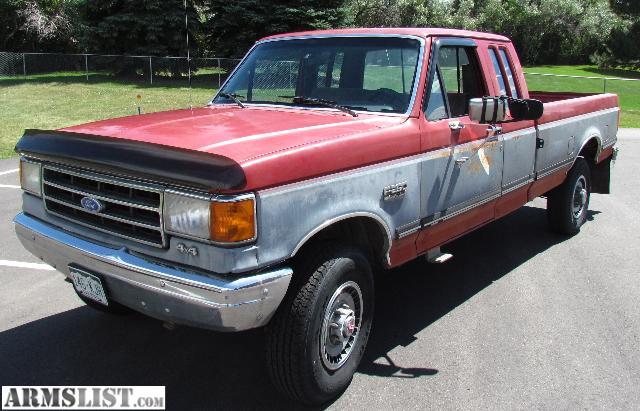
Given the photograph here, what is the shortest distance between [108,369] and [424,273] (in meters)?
3.00

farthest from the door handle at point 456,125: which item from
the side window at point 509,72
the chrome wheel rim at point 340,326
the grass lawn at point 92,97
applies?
the grass lawn at point 92,97

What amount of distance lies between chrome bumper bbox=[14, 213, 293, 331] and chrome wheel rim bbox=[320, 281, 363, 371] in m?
0.47

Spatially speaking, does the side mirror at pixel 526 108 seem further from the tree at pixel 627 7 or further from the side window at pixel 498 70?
the tree at pixel 627 7

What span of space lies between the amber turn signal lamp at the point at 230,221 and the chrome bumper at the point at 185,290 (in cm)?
20

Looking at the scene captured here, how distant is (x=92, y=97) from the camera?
22.6 metres

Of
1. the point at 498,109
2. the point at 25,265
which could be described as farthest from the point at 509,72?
the point at 25,265

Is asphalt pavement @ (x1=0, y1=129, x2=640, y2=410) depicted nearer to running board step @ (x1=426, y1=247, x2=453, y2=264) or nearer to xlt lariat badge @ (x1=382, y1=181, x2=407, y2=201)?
running board step @ (x1=426, y1=247, x2=453, y2=264)

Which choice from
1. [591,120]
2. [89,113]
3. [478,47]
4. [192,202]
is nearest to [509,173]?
[478,47]

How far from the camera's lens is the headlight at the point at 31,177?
3.73 metres

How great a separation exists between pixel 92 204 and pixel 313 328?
1367 mm

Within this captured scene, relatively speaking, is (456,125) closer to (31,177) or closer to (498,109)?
(498,109)

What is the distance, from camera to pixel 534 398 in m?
3.54

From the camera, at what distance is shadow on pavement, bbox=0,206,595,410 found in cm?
366

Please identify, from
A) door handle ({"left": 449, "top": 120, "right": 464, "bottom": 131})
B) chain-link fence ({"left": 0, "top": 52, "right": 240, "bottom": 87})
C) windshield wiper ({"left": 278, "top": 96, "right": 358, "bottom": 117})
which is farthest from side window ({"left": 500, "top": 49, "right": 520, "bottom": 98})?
chain-link fence ({"left": 0, "top": 52, "right": 240, "bottom": 87})
